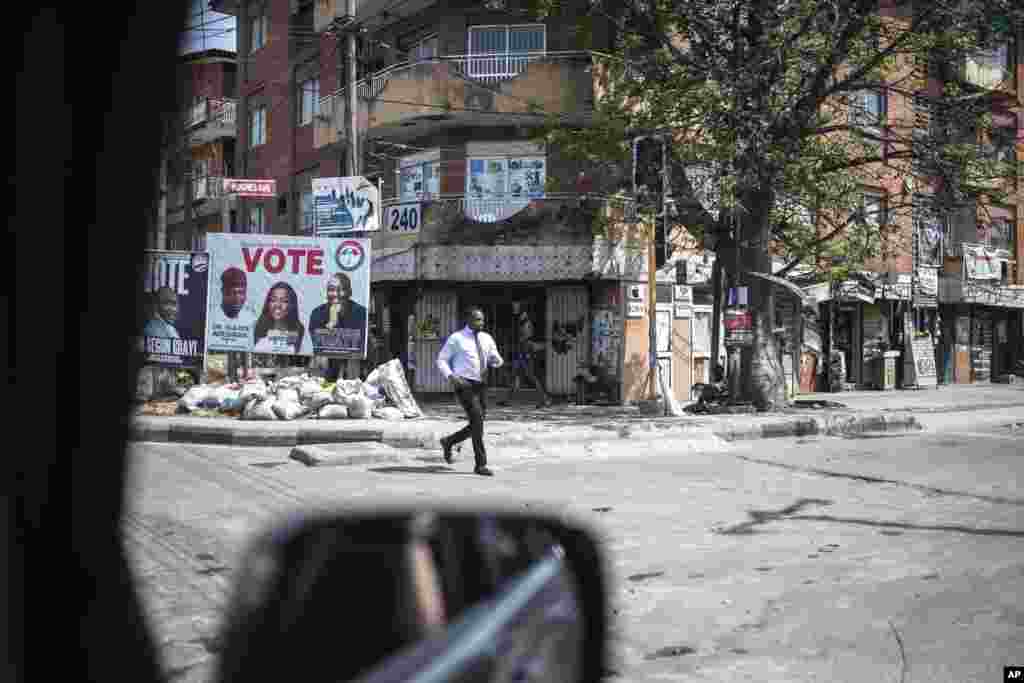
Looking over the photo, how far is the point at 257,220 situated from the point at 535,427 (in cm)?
1944

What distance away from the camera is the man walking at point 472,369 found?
9.03m

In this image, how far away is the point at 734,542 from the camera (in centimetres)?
591

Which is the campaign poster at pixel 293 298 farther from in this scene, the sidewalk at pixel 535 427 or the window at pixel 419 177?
the window at pixel 419 177

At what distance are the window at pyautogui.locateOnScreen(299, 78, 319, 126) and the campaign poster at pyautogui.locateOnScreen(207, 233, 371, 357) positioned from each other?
1241cm

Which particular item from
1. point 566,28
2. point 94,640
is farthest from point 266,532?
point 566,28

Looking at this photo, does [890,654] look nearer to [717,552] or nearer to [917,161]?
[717,552]

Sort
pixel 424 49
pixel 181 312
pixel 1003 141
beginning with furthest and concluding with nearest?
pixel 424 49 < pixel 1003 141 < pixel 181 312

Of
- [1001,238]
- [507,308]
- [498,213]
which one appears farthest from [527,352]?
[1001,238]

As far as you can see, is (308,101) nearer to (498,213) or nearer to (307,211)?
(307,211)

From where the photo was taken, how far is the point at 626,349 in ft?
62.7

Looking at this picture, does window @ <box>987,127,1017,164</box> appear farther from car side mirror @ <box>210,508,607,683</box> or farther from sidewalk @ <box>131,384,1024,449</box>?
car side mirror @ <box>210,508,607,683</box>

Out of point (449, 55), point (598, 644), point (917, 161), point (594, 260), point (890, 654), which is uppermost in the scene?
point (449, 55)

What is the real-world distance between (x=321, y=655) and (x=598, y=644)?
0.50m

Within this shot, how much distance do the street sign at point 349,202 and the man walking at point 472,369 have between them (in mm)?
7268
